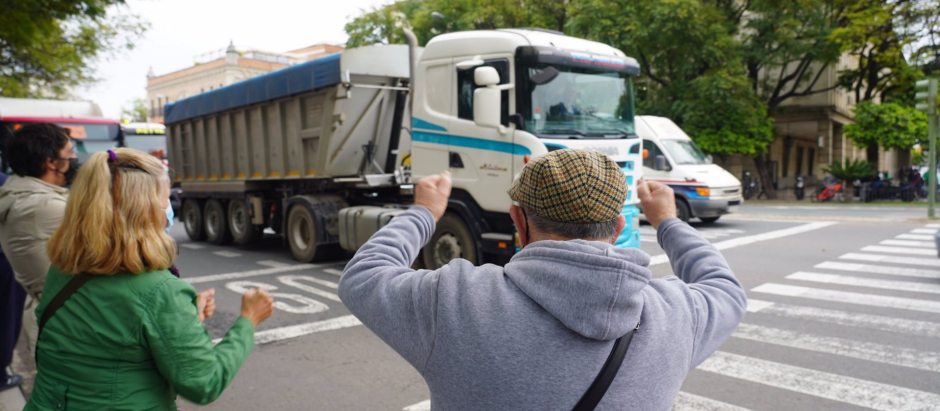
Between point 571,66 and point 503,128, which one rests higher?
point 571,66

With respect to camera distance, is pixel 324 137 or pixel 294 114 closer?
pixel 324 137

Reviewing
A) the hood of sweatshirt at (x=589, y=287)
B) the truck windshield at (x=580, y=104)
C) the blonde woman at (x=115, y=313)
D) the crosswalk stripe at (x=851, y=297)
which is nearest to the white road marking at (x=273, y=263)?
the truck windshield at (x=580, y=104)

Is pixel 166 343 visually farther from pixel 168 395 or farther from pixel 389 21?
pixel 389 21

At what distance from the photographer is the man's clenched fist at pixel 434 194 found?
76.3 inches

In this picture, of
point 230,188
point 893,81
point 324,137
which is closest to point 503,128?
point 324,137

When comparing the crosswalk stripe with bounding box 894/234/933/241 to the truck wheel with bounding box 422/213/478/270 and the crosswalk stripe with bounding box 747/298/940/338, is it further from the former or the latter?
A: the truck wheel with bounding box 422/213/478/270

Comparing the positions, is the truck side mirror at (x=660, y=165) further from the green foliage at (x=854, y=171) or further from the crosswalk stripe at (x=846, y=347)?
the green foliage at (x=854, y=171)

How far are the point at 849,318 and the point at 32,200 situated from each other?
22.3 ft

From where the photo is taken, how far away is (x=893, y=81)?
27.2 meters

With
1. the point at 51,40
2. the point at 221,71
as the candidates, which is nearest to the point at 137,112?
the point at 221,71

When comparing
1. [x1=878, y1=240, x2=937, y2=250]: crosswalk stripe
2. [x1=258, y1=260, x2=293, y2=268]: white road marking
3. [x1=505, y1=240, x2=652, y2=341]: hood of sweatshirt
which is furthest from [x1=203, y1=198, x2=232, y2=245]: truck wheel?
[x1=505, y1=240, x2=652, y2=341]: hood of sweatshirt

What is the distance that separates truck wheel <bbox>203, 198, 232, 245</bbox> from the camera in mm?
13373

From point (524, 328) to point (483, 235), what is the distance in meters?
6.40

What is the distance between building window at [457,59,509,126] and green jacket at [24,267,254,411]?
231 inches
